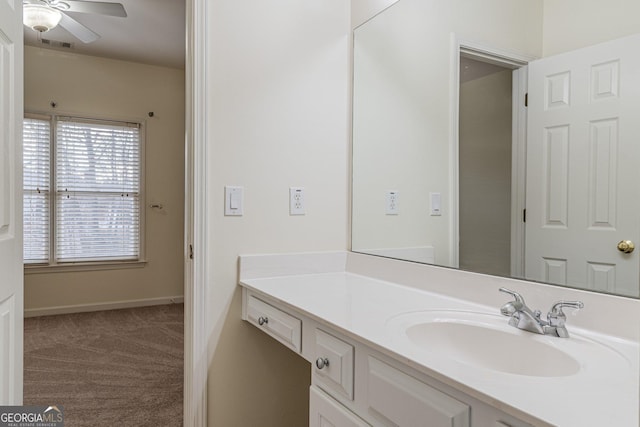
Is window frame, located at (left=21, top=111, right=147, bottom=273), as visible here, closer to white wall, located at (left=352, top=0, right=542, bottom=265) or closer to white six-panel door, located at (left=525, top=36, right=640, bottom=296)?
white wall, located at (left=352, top=0, right=542, bottom=265)

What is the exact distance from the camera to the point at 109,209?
426 centimetres

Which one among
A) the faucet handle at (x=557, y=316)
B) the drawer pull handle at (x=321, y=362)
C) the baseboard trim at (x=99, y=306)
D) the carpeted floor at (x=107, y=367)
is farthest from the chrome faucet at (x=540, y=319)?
the baseboard trim at (x=99, y=306)

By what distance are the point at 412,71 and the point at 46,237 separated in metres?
3.90

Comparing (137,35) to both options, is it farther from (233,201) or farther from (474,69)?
(474,69)

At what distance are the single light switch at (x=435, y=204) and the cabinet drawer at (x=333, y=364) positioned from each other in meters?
0.70

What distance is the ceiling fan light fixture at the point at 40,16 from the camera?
2.57 m

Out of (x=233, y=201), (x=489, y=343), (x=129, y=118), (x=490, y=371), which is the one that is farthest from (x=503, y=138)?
(x=129, y=118)

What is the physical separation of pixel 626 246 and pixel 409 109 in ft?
3.23

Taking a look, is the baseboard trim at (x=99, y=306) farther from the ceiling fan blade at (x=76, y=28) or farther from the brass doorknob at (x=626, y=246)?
the brass doorknob at (x=626, y=246)

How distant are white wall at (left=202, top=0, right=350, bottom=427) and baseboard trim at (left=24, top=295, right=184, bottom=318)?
3.23 m

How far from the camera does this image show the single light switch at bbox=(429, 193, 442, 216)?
1.59 meters

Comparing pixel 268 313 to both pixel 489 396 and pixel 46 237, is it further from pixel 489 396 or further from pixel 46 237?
pixel 46 237

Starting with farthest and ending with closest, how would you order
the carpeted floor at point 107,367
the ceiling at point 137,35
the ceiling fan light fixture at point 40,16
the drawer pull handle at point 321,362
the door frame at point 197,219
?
the ceiling at point 137,35 < the ceiling fan light fixture at point 40,16 < the carpeted floor at point 107,367 < the door frame at point 197,219 < the drawer pull handle at point 321,362

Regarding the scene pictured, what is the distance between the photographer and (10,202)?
1.13m
